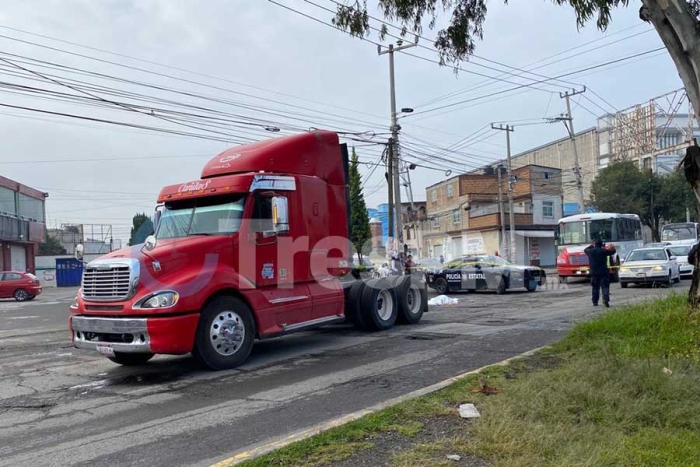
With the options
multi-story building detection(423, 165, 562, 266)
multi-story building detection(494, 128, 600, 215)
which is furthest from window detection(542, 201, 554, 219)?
multi-story building detection(494, 128, 600, 215)

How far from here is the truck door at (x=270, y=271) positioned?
920 cm

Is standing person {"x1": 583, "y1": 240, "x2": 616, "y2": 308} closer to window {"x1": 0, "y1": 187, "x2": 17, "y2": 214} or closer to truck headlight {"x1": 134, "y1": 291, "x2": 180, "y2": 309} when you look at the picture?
truck headlight {"x1": 134, "y1": 291, "x2": 180, "y2": 309}

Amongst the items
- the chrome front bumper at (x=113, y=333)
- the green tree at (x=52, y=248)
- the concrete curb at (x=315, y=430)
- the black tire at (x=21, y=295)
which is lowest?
the concrete curb at (x=315, y=430)

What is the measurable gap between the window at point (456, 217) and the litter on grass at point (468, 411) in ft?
158

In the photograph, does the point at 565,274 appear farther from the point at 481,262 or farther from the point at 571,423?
the point at 571,423

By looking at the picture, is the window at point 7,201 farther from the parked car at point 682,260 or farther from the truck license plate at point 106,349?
the parked car at point 682,260

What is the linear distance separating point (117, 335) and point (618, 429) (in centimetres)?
619

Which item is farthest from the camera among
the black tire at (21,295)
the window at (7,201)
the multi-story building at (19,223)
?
the multi-story building at (19,223)

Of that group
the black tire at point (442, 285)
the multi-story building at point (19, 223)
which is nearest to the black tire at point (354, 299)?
the black tire at point (442, 285)

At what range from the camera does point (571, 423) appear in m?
5.04

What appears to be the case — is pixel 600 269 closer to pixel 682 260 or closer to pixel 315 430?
pixel 315 430

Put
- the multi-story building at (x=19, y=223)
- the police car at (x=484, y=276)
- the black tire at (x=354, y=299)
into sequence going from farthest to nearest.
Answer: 1. the multi-story building at (x=19, y=223)
2. the police car at (x=484, y=276)
3. the black tire at (x=354, y=299)

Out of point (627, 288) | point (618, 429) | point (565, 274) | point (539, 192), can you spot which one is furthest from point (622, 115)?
point (618, 429)

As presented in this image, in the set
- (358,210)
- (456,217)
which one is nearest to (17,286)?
(358,210)
